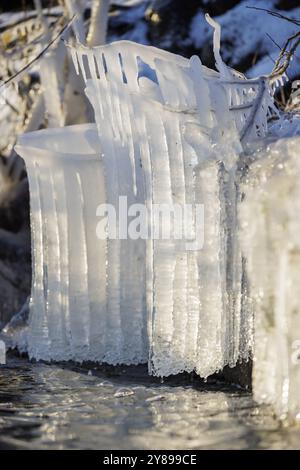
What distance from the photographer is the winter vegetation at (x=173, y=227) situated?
162 inches

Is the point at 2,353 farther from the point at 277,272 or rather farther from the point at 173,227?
the point at 277,272

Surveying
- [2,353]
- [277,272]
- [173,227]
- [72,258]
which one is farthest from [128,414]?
[2,353]

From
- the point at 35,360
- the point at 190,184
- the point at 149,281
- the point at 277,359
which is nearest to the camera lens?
the point at 277,359

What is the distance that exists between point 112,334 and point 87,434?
7.35 feet

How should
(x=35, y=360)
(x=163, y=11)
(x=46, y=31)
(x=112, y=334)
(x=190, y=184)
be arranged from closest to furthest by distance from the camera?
(x=190, y=184) → (x=112, y=334) → (x=35, y=360) → (x=46, y=31) → (x=163, y=11)

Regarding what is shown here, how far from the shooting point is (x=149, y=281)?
19.6 ft

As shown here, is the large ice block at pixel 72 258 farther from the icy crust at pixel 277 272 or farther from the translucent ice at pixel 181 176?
the icy crust at pixel 277 272

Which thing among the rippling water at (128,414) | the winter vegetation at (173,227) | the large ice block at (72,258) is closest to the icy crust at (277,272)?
the winter vegetation at (173,227)

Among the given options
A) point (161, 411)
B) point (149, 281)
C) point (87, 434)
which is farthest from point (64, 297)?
point (87, 434)

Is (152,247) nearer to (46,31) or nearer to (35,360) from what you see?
(35,360)

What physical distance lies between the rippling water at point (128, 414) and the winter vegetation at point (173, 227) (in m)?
0.16

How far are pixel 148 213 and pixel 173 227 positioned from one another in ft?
0.99

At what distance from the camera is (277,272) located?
4070 mm

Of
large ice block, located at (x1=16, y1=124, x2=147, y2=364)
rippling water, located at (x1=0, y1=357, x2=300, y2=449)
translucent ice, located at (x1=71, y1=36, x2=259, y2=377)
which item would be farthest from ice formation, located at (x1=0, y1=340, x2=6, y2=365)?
translucent ice, located at (x1=71, y1=36, x2=259, y2=377)
